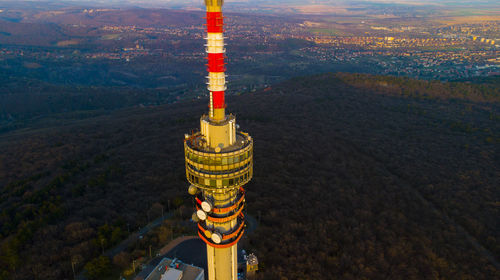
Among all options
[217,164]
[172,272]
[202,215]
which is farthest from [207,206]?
[172,272]

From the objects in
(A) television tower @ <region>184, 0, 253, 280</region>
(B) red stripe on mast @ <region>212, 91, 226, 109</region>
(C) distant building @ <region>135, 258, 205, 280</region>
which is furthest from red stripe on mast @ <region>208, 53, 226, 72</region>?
(C) distant building @ <region>135, 258, 205, 280</region>

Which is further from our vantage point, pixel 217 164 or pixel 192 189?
pixel 192 189

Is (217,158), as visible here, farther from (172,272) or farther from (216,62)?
(172,272)

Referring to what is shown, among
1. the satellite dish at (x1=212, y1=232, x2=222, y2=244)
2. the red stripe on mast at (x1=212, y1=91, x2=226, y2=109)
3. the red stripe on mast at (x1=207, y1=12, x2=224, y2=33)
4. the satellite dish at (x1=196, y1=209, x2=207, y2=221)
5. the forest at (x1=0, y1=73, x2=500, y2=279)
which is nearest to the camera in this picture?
the red stripe on mast at (x1=207, y1=12, x2=224, y2=33)

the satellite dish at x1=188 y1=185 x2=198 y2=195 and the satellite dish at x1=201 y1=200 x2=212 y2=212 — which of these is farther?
the satellite dish at x1=188 y1=185 x2=198 y2=195

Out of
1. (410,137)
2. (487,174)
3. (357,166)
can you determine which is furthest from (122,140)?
(487,174)

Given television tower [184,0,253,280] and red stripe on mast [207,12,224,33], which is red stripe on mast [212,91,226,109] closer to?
television tower [184,0,253,280]

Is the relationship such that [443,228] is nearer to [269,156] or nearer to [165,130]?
[269,156]

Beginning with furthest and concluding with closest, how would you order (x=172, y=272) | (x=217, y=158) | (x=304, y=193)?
(x=304, y=193), (x=172, y=272), (x=217, y=158)
